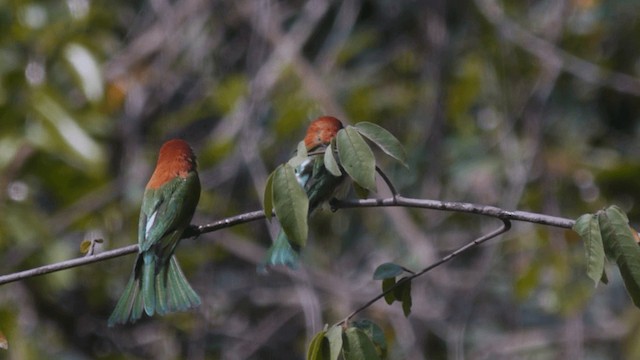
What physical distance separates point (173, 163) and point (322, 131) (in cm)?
37

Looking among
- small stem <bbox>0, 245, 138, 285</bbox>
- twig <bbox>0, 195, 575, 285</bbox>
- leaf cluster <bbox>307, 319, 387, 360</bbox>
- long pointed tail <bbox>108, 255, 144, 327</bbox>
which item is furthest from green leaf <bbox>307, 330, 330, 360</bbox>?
long pointed tail <bbox>108, 255, 144, 327</bbox>

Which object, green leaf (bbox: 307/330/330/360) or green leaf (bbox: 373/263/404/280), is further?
green leaf (bbox: 373/263/404/280)

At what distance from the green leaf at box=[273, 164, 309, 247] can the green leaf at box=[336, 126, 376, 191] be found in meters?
0.08

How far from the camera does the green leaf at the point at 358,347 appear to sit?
185cm

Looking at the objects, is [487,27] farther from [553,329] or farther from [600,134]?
[553,329]

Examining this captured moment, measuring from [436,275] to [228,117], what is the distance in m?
1.16

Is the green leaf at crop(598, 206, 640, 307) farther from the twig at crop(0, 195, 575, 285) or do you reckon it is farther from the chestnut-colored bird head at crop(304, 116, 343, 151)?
the chestnut-colored bird head at crop(304, 116, 343, 151)

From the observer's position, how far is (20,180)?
4219 mm

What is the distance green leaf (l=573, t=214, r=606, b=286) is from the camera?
A: 5.79ft

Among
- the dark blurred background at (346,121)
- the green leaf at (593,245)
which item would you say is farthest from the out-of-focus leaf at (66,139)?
the green leaf at (593,245)

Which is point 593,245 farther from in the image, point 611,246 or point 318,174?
point 318,174

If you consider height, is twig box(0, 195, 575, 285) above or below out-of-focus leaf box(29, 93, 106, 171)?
below

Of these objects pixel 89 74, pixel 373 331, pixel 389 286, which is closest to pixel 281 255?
pixel 389 286

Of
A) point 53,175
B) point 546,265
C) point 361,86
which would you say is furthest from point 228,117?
point 546,265
